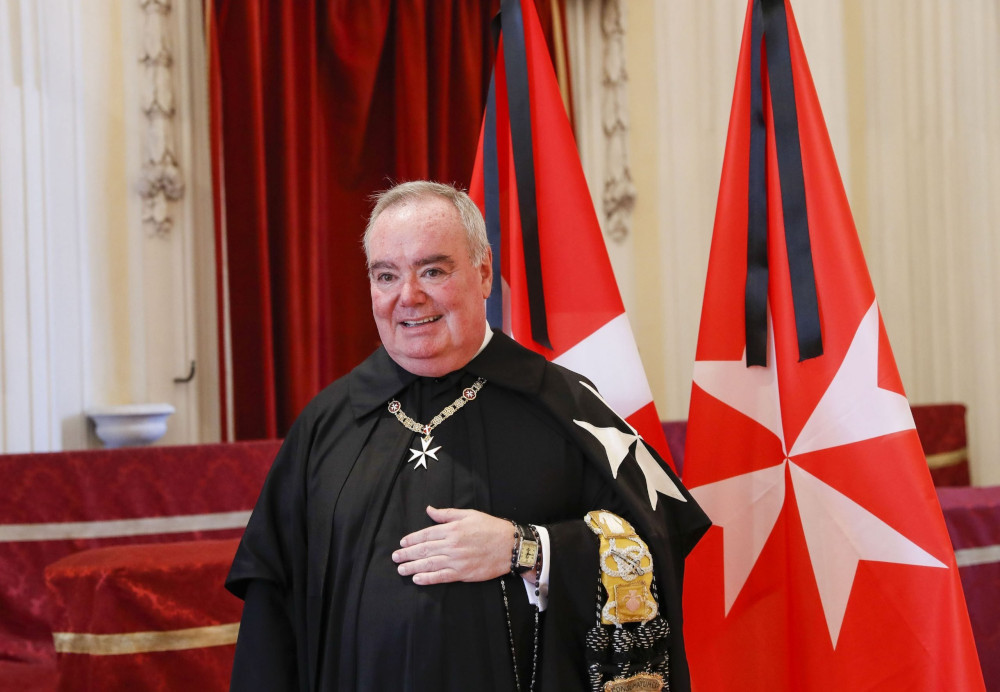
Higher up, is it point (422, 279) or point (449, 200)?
point (449, 200)

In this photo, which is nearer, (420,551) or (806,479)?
(420,551)

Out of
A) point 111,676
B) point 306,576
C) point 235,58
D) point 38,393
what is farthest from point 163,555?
point 235,58

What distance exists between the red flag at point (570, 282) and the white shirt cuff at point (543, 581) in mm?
900

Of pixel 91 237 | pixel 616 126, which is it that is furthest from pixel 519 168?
pixel 616 126

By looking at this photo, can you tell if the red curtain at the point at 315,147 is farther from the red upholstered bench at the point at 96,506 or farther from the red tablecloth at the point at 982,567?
the red tablecloth at the point at 982,567

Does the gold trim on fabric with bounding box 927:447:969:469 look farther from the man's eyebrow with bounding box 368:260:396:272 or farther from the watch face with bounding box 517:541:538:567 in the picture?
the man's eyebrow with bounding box 368:260:396:272

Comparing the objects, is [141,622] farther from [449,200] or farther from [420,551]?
[449,200]

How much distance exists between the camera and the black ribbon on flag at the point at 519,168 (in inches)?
99.8

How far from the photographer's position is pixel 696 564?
2.46 metres

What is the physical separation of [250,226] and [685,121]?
2.66 m

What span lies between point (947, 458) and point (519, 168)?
9.97ft

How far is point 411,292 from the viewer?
1.78 m

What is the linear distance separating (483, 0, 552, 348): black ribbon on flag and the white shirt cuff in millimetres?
885

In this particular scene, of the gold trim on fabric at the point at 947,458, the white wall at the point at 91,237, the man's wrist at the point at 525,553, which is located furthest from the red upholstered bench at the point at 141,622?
the gold trim on fabric at the point at 947,458
